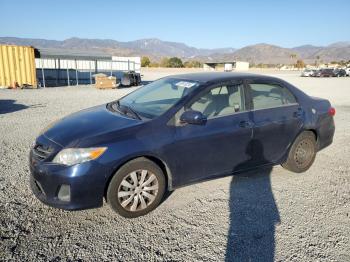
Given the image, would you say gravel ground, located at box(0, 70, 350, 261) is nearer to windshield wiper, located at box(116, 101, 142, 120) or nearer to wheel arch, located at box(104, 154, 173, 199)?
wheel arch, located at box(104, 154, 173, 199)

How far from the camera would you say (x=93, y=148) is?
134 inches

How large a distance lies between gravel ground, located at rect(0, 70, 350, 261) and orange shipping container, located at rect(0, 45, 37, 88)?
17237mm

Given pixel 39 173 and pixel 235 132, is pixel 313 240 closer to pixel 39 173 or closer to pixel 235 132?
pixel 235 132

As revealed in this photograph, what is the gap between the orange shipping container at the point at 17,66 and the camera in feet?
64.7

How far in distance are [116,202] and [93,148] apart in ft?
2.24

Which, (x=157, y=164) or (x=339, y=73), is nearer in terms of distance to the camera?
(x=157, y=164)

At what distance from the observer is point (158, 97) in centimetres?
468

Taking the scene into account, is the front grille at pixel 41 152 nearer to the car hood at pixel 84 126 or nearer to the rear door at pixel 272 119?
the car hood at pixel 84 126

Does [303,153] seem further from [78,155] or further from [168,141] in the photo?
[78,155]

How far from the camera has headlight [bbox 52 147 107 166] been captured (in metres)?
3.37

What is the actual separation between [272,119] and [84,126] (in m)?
2.67

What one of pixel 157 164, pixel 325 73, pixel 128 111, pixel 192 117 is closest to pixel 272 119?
pixel 192 117

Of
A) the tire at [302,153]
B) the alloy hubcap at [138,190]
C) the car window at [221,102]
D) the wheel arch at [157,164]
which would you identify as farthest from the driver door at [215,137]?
the tire at [302,153]

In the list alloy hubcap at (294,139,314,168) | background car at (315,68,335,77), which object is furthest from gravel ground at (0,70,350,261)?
background car at (315,68,335,77)
